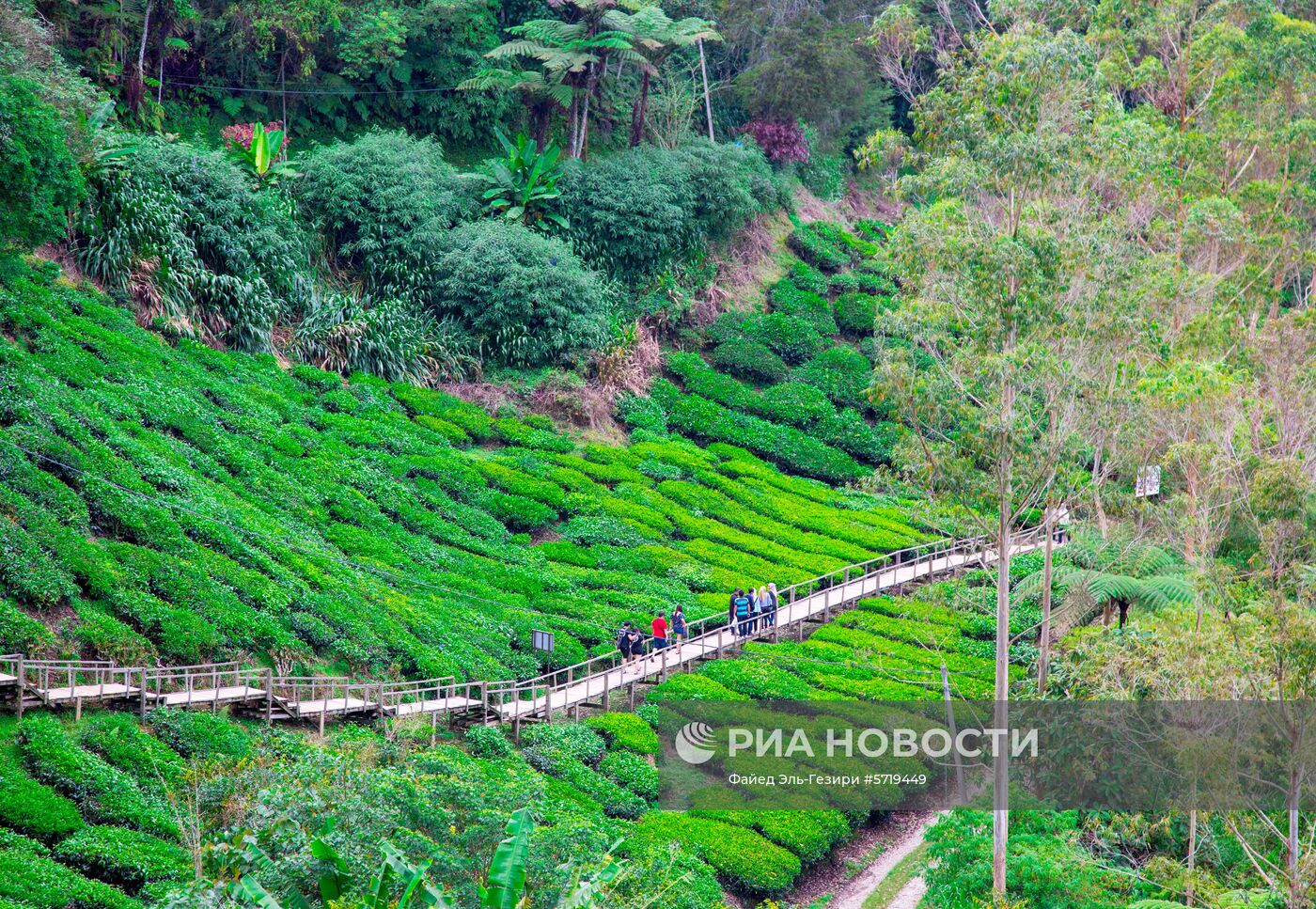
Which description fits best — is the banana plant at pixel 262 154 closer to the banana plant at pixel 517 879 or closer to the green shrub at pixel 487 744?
the green shrub at pixel 487 744

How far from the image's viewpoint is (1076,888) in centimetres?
2070

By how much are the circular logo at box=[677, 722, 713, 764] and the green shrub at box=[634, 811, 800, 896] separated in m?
2.42

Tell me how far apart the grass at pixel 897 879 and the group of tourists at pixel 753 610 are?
255 inches

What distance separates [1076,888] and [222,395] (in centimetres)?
2145

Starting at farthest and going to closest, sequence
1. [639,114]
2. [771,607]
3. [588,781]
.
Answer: [639,114] → [771,607] → [588,781]

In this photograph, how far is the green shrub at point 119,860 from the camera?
17.0 m

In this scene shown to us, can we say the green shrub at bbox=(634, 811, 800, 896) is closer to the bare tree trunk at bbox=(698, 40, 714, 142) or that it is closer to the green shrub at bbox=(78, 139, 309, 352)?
the green shrub at bbox=(78, 139, 309, 352)

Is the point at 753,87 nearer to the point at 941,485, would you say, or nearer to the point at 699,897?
the point at 941,485

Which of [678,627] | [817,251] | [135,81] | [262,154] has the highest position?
[135,81]

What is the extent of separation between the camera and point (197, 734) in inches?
789

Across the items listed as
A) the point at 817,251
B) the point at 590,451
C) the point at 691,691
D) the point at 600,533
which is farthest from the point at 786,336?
the point at 691,691

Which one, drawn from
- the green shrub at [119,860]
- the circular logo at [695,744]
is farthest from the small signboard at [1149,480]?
the green shrub at [119,860]

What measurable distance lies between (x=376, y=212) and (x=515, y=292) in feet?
15.6

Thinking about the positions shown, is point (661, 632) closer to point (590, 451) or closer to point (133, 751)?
point (590, 451)
